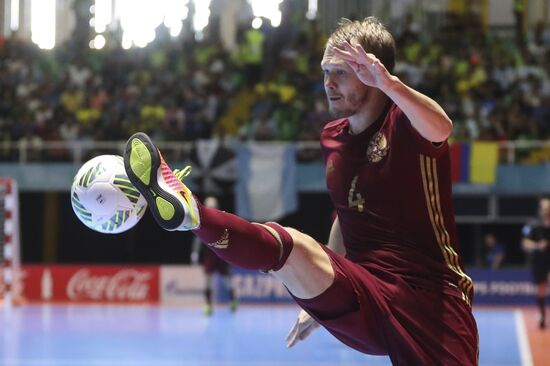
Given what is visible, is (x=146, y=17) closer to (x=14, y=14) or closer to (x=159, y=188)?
(x=14, y=14)

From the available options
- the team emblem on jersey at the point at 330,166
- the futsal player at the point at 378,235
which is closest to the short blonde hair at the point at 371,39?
the futsal player at the point at 378,235

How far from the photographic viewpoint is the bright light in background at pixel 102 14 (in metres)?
25.0

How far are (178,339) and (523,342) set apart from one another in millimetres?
4527

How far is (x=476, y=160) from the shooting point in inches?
711

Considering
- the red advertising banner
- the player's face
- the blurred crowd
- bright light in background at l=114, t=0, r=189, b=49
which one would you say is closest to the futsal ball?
the player's face

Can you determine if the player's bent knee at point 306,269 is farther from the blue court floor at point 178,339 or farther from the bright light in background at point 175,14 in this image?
the bright light in background at point 175,14

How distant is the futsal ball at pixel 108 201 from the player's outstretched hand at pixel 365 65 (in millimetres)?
1119

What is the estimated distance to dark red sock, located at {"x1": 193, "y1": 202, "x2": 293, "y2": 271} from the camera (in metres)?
3.67

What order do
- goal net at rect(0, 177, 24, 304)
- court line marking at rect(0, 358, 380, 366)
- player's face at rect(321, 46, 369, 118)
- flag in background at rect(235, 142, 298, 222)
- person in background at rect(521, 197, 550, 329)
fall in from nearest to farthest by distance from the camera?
1. player's face at rect(321, 46, 369, 118)
2. court line marking at rect(0, 358, 380, 366)
3. person in background at rect(521, 197, 550, 329)
4. goal net at rect(0, 177, 24, 304)
5. flag in background at rect(235, 142, 298, 222)

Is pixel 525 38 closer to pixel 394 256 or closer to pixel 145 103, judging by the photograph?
pixel 145 103

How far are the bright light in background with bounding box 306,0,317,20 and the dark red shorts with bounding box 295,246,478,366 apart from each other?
785 inches

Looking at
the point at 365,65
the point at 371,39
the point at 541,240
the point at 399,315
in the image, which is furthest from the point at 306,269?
the point at 541,240

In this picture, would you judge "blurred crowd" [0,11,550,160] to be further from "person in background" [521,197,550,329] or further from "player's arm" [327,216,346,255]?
"player's arm" [327,216,346,255]

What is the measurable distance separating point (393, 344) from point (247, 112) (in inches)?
680
